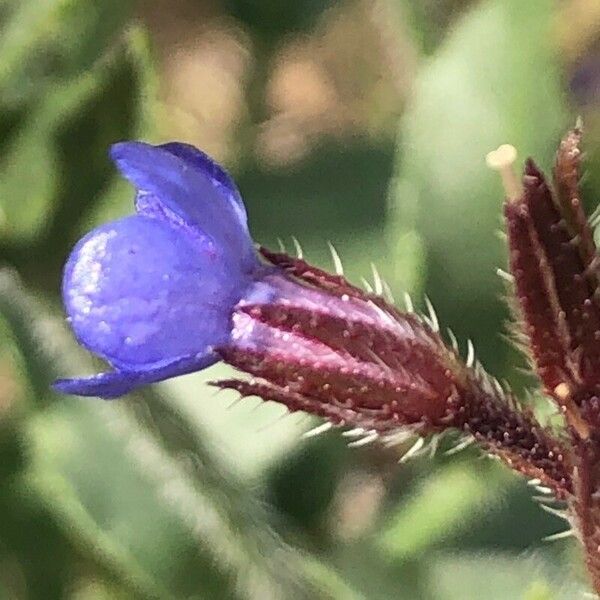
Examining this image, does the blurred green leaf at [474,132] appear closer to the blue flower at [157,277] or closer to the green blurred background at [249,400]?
the green blurred background at [249,400]

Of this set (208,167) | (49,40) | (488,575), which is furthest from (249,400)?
(208,167)

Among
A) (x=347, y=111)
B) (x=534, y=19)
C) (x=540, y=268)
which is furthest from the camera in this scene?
(x=347, y=111)

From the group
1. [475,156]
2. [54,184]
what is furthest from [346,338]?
[54,184]

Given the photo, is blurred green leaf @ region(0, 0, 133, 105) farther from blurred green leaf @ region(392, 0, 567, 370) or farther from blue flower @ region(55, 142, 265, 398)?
blue flower @ region(55, 142, 265, 398)

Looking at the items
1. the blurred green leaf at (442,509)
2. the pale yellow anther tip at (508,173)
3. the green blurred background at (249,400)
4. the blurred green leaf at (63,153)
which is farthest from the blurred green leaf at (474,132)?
the pale yellow anther tip at (508,173)

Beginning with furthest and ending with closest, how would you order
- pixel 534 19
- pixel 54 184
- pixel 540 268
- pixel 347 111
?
pixel 347 111 < pixel 54 184 < pixel 534 19 < pixel 540 268

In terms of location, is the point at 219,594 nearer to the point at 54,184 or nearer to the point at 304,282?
the point at 54,184

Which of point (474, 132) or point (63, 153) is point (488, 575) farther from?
point (63, 153)

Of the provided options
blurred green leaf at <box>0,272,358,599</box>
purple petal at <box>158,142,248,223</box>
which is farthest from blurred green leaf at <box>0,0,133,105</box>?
purple petal at <box>158,142,248,223</box>
